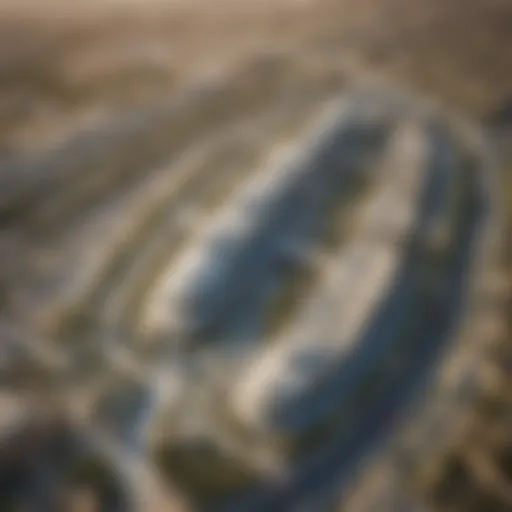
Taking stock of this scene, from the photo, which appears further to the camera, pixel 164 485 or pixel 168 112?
pixel 168 112

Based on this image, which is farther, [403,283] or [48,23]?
[48,23]

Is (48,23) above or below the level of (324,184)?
above

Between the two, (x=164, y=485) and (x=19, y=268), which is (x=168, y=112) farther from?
(x=164, y=485)

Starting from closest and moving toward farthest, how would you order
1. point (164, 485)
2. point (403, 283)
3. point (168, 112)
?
point (164, 485)
point (403, 283)
point (168, 112)

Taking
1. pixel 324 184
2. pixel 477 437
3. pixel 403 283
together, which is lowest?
pixel 477 437

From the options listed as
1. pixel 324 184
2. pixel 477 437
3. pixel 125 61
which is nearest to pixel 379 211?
pixel 324 184

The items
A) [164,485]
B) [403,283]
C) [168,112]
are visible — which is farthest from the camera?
[168,112]

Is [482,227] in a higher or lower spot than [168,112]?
lower

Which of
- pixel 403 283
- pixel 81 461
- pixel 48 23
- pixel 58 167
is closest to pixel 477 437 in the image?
pixel 403 283

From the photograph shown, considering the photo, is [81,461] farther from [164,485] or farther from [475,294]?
[475,294]
